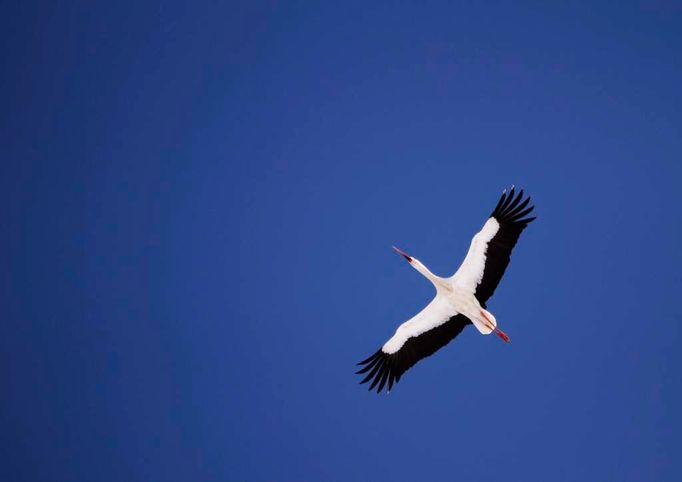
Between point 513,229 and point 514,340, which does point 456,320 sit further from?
point 514,340

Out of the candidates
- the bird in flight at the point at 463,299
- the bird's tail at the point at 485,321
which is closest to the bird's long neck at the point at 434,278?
the bird in flight at the point at 463,299

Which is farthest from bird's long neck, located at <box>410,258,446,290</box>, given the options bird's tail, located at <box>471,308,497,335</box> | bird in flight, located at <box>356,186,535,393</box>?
bird's tail, located at <box>471,308,497,335</box>

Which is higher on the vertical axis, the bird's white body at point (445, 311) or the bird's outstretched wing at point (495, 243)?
the bird's outstretched wing at point (495, 243)

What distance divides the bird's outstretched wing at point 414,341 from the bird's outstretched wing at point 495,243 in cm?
118

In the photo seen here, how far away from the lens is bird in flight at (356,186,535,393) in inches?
575

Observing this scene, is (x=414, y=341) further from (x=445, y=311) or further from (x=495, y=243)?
(x=495, y=243)

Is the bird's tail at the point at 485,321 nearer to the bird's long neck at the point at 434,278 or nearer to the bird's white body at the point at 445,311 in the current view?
the bird's white body at the point at 445,311

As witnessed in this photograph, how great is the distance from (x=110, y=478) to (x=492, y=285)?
83.8 feet

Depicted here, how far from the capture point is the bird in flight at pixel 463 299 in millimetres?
14609

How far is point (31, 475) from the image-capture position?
111 ft

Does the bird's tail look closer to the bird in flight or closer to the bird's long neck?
the bird in flight

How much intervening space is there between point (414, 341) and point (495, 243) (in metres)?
3.05

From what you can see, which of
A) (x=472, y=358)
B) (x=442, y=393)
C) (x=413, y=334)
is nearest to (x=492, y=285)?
(x=413, y=334)

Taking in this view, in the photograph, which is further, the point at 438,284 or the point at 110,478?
the point at 110,478
